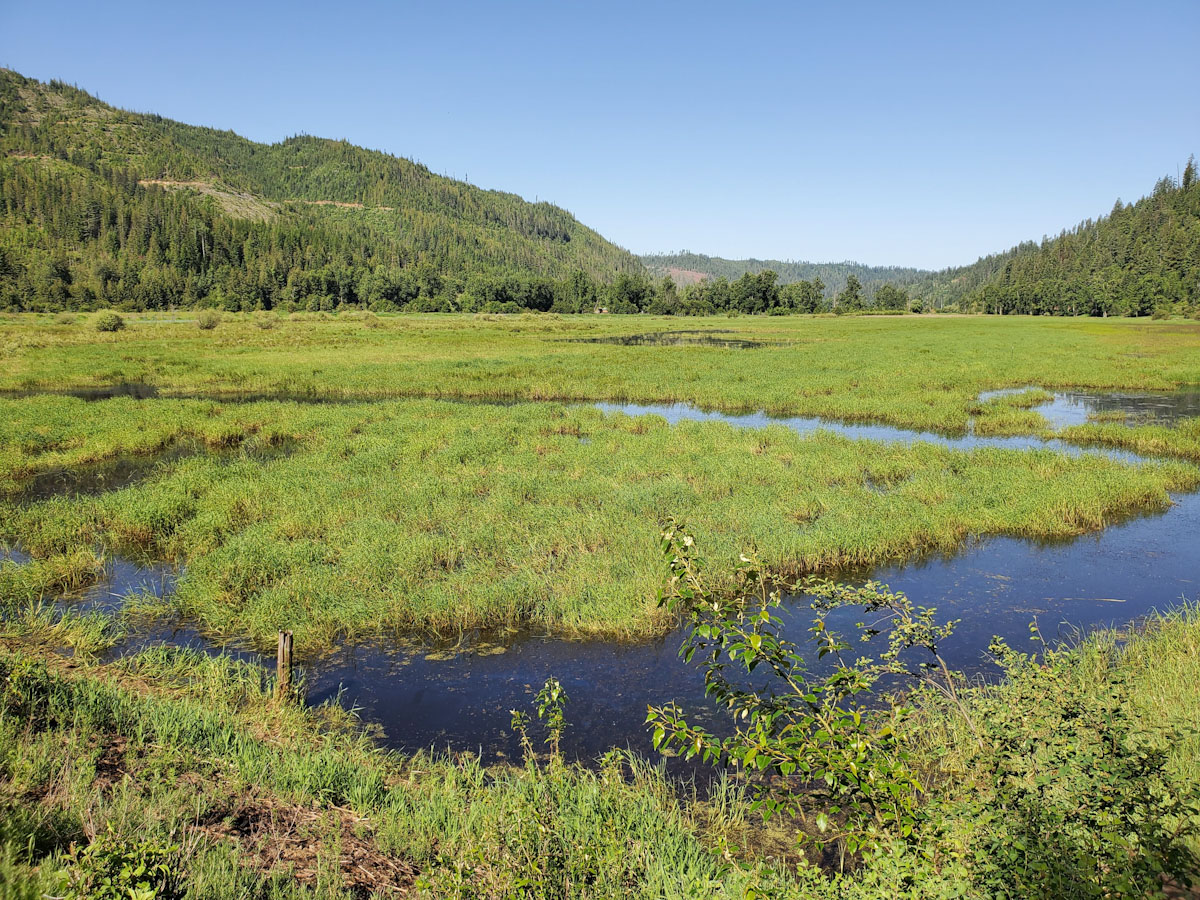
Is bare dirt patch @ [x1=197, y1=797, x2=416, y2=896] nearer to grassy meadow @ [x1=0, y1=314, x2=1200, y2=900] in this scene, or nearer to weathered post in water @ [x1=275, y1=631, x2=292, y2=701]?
grassy meadow @ [x1=0, y1=314, x2=1200, y2=900]

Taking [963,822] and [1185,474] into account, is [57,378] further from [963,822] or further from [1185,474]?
[1185,474]

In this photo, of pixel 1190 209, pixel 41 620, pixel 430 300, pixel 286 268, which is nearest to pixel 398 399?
pixel 41 620

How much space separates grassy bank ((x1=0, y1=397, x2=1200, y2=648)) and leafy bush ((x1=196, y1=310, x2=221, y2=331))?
57746 millimetres

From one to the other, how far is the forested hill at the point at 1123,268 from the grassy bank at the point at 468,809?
11771 centimetres

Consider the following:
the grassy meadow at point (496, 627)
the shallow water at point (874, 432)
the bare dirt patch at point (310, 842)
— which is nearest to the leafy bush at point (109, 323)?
the grassy meadow at point (496, 627)

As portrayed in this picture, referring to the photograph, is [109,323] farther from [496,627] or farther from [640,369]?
[496,627]

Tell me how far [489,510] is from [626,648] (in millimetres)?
5899

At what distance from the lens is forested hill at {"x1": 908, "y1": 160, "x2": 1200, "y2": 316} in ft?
353

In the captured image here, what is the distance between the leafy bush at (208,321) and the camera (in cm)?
7316

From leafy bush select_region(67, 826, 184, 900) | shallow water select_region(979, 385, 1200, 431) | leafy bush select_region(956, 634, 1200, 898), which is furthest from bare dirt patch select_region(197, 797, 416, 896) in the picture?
shallow water select_region(979, 385, 1200, 431)

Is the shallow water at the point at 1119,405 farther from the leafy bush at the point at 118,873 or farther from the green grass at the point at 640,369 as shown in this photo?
the leafy bush at the point at 118,873

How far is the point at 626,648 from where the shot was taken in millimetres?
9867

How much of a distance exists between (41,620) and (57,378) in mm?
34621

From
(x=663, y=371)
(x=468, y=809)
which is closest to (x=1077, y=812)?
(x=468, y=809)
